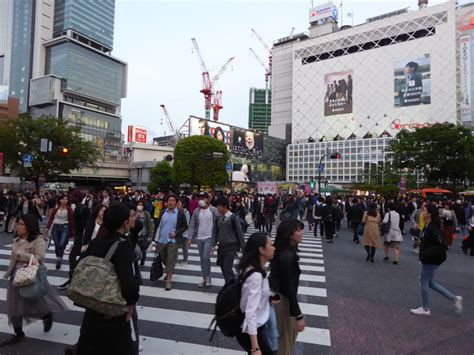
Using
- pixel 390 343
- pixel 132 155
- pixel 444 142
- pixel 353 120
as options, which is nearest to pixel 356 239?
pixel 390 343

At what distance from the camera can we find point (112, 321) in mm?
2389

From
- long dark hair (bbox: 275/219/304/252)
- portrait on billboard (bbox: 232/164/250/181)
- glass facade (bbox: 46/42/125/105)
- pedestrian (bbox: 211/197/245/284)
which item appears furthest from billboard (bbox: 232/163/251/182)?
glass facade (bbox: 46/42/125/105)

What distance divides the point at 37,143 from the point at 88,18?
338 ft

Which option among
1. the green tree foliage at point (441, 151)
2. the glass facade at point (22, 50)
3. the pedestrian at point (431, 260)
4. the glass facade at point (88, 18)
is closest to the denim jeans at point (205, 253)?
the pedestrian at point (431, 260)

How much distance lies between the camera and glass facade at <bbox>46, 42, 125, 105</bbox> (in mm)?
101188

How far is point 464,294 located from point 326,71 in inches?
3638

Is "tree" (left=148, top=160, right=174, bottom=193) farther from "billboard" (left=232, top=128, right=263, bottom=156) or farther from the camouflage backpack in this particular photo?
the camouflage backpack

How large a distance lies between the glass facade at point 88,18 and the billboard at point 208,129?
235 ft

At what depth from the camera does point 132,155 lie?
73.8 metres

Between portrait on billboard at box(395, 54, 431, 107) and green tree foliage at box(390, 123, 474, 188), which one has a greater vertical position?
portrait on billboard at box(395, 54, 431, 107)

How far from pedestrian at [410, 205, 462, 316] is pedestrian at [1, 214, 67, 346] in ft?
16.0

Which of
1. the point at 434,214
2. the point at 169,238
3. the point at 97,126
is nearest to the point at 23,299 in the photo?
the point at 169,238

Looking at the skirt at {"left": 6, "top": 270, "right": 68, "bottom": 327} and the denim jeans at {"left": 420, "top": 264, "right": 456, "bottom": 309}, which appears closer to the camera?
the skirt at {"left": 6, "top": 270, "right": 68, "bottom": 327}

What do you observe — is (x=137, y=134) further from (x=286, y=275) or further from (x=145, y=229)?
(x=286, y=275)
